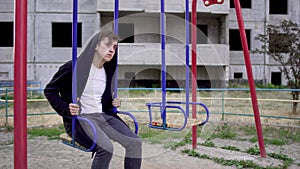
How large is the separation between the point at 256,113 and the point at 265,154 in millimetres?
536

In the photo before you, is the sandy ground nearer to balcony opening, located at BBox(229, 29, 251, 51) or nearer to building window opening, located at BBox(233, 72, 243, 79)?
building window opening, located at BBox(233, 72, 243, 79)

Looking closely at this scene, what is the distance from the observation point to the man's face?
8.54ft

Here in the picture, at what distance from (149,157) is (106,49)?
7.16ft

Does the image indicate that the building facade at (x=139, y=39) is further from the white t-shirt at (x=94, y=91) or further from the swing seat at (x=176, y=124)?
the white t-shirt at (x=94, y=91)

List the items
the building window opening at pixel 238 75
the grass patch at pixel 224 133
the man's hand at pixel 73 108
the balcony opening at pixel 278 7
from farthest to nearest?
the balcony opening at pixel 278 7, the building window opening at pixel 238 75, the grass patch at pixel 224 133, the man's hand at pixel 73 108

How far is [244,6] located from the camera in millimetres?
15773

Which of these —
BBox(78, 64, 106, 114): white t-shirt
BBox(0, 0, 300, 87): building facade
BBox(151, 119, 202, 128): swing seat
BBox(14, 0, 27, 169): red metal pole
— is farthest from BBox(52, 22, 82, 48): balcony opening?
BBox(14, 0, 27, 169): red metal pole

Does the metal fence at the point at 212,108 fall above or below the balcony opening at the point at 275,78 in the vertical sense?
below

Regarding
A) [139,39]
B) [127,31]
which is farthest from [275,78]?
[127,31]

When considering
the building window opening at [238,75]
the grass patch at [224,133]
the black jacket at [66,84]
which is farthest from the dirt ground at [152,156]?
the building window opening at [238,75]

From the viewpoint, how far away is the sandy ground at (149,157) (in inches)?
158

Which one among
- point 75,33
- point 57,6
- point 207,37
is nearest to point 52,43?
point 57,6

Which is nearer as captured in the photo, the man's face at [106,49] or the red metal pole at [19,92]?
the red metal pole at [19,92]

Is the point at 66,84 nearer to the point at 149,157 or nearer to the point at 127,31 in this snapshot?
the point at 149,157
